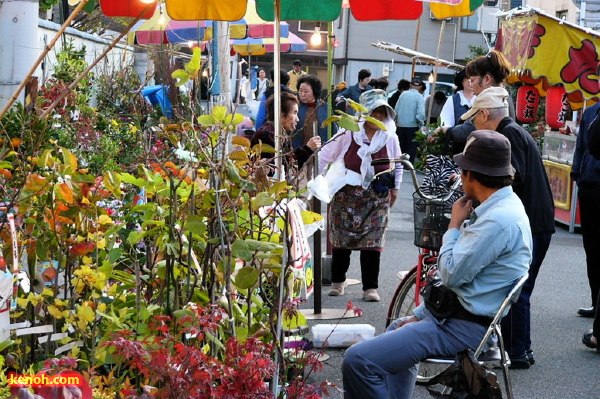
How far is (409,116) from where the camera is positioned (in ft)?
67.3

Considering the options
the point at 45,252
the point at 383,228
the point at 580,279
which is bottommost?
the point at 580,279

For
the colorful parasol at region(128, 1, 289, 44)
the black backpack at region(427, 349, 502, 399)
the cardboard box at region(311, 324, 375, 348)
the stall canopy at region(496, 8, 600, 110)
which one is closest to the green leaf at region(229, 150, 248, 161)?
the black backpack at region(427, 349, 502, 399)

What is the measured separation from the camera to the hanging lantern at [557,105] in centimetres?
1388

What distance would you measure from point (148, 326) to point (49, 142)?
347cm

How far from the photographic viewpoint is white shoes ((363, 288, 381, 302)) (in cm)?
819

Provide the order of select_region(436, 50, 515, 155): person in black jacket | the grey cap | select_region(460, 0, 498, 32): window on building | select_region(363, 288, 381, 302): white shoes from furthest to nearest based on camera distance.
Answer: select_region(460, 0, 498, 32): window on building < select_region(363, 288, 381, 302): white shoes < select_region(436, 50, 515, 155): person in black jacket < the grey cap

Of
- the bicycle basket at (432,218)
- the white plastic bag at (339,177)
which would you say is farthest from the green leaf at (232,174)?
the white plastic bag at (339,177)

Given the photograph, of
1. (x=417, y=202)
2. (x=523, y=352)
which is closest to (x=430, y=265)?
(x=417, y=202)

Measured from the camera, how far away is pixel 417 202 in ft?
18.9

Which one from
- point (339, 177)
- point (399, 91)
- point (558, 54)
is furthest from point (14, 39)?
point (399, 91)

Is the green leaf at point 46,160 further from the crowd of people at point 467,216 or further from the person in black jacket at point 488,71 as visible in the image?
the person in black jacket at point 488,71

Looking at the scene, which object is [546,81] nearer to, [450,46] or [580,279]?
[580,279]

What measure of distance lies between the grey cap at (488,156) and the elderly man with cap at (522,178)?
58.5 inches

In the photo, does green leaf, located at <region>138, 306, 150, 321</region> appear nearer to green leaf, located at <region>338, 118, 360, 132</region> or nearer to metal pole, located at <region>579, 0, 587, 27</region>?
green leaf, located at <region>338, 118, 360, 132</region>
